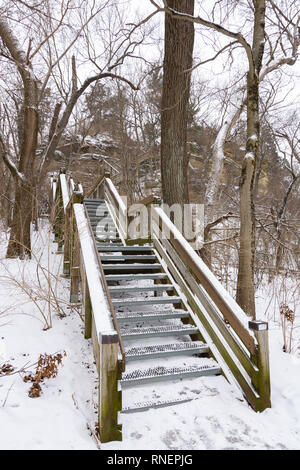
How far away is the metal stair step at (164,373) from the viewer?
10.3 feet

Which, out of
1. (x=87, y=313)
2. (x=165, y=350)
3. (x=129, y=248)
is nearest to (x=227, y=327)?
(x=165, y=350)

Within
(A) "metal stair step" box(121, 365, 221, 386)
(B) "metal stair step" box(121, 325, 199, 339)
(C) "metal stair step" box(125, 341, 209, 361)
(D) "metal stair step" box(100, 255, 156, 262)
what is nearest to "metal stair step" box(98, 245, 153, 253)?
(D) "metal stair step" box(100, 255, 156, 262)

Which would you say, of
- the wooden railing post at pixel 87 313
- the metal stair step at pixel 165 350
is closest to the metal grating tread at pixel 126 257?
the wooden railing post at pixel 87 313

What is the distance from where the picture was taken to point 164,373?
10.7 feet

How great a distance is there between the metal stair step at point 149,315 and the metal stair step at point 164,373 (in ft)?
2.53

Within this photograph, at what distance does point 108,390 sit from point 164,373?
0.86 meters

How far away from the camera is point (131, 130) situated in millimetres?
16422

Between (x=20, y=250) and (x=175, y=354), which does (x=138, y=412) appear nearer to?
(x=175, y=354)

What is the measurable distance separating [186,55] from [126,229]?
153 inches

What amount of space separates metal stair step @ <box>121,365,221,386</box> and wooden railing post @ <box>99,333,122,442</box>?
0.49 metres

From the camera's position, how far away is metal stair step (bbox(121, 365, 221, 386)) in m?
3.15

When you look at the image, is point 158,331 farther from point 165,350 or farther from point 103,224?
point 103,224

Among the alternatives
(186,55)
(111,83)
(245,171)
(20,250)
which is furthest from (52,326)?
(111,83)
